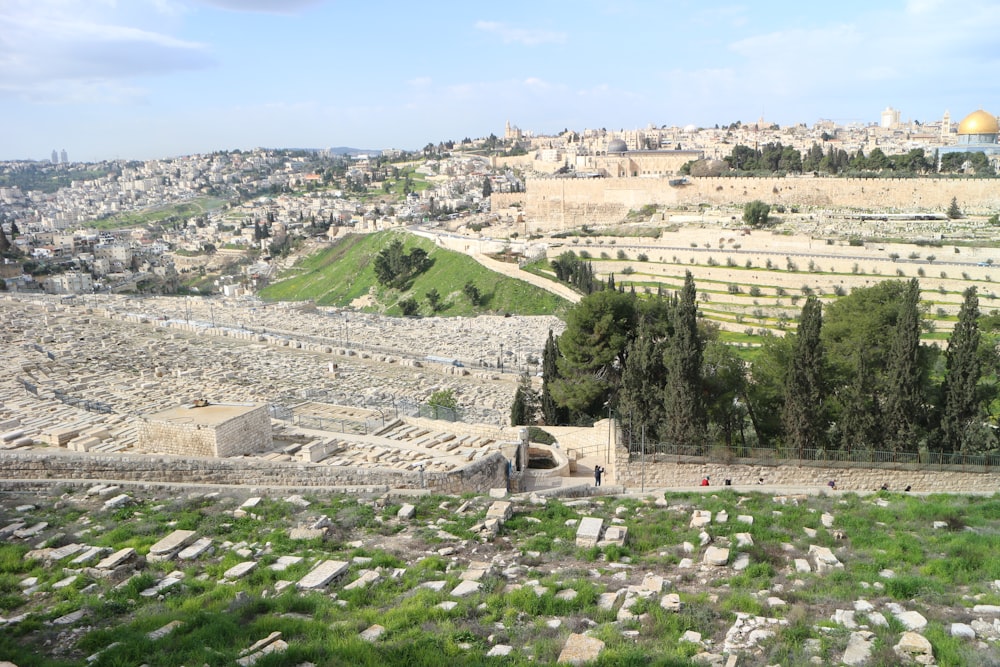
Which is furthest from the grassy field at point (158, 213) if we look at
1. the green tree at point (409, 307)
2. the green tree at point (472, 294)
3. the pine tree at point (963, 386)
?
the pine tree at point (963, 386)

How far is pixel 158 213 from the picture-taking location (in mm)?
143250

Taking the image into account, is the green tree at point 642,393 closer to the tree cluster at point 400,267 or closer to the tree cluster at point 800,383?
the tree cluster at point 800,383

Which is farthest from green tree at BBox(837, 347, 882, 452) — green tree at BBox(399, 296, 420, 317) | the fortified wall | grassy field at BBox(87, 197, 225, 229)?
grassy field at BBox(87, 197, 225, 229)

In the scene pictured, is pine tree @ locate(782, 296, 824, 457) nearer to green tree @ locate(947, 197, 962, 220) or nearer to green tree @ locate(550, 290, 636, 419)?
green tree @ locate(550, 290, 636, 419)

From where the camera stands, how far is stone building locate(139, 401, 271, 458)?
1131 cm

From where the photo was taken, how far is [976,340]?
12.0 meters

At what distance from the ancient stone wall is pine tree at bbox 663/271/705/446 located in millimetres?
691

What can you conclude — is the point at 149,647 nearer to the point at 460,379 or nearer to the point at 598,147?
the point at 460,379

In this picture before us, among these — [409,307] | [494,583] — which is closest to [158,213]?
[409,307]

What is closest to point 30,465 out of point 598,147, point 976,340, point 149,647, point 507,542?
point 149,647

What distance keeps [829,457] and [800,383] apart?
1355mm

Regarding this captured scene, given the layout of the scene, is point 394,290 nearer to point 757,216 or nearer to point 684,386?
point 757,216

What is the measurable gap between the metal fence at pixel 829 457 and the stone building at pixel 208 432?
6.53 m

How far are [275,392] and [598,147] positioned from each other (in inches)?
3651
